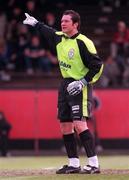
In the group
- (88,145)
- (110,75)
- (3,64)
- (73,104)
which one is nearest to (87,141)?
(88,145)

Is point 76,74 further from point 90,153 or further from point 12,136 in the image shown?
point 12,136

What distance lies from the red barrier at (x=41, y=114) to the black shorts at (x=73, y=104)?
34.4 ft

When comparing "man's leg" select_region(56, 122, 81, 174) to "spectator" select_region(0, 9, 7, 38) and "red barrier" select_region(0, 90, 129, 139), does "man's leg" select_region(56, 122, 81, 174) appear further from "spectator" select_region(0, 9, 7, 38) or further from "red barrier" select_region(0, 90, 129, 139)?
"spectator" select_region(0, 9, 7, 38)

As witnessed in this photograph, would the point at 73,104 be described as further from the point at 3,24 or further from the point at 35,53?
the point at 3,24

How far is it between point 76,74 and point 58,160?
23.0ft

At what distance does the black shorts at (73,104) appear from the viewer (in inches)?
393

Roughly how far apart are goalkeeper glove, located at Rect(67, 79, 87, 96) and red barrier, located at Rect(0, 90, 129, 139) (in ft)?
35.2

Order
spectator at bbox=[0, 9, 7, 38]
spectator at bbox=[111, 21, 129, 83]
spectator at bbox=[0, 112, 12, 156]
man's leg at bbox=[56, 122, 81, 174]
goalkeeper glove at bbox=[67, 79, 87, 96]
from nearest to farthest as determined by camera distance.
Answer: goalkeeper glove at bbox=[67, 79, 87, 96]
man's leg at bbox=[56, 122, 81, 174]
spectator at bbox=[0, 112, 12, 156]
spectator at bbox=[111, 21, 129, 83]
spectator at bbox=[0, 9, 7, 38]

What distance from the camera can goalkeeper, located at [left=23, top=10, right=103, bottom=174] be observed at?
995cm

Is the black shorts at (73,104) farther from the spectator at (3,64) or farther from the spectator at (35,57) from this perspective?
the spectator at (3,64)

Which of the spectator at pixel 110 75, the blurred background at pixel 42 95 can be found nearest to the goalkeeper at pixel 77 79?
the blurred background at pixel 42 95

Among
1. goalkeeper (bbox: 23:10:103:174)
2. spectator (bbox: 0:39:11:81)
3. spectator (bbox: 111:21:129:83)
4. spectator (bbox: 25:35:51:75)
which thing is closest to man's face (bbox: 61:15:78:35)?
goalkeeper (bbox: 23:10:103:174)

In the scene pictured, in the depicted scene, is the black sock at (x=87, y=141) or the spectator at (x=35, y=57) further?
the spectator at (x=35, y=57)

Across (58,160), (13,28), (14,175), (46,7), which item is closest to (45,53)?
(13,28)
